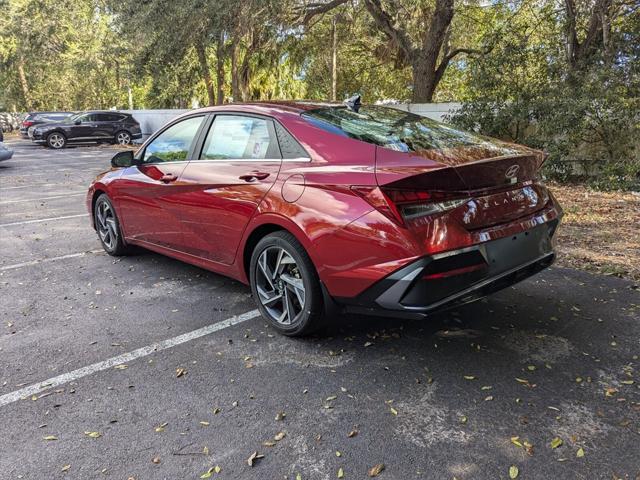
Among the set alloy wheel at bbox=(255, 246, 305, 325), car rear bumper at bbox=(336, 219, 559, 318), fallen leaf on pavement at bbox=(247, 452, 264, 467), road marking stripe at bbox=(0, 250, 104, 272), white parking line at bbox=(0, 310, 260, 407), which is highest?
car rear bumper at bbox=(336, 219, 559, 318)

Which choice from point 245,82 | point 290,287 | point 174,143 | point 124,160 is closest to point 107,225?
point 124,160

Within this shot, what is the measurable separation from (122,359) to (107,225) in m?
2.79

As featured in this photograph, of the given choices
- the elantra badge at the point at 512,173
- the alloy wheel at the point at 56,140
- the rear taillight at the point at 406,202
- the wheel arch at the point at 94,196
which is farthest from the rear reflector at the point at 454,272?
the alloy wheel at the point at 56,140

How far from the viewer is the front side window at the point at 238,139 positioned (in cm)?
386

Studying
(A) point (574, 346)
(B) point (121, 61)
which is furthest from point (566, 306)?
(B) point (121, 61)

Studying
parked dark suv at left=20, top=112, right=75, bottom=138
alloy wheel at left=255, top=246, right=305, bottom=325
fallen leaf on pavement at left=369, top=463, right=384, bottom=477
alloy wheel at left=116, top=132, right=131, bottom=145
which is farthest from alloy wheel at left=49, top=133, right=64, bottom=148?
fallen leaf on pavement at left=369, top=463, right=384, bottom=477

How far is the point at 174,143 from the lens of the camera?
4785 millimetres

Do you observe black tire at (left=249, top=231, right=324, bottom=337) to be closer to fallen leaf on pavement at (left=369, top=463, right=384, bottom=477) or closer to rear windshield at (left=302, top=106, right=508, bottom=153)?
rear windshield at (left=302, top=106, right=508, bottom=153)

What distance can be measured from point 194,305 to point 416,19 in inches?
530

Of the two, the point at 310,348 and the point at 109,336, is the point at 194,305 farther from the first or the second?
the point at 310,348

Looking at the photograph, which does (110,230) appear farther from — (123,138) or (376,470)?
(123,138)

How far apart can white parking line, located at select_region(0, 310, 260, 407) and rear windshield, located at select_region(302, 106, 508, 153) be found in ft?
5.24

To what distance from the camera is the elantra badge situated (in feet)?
10.8

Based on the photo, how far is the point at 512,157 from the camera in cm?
335
